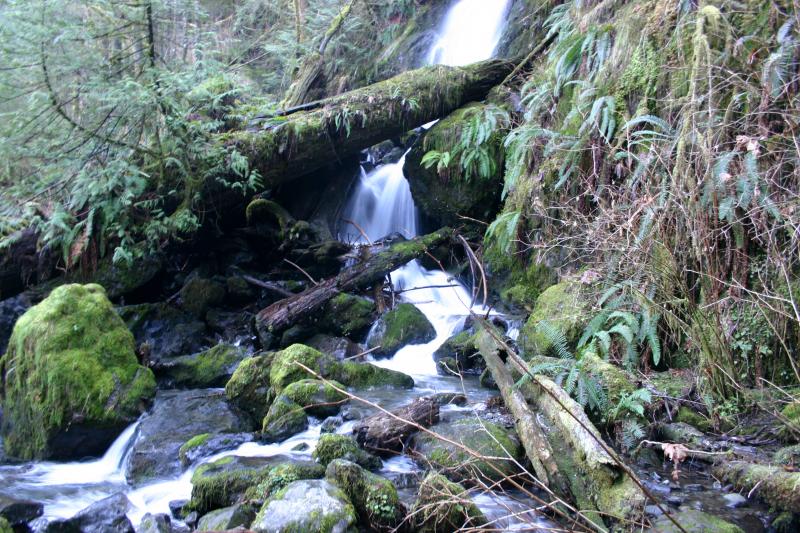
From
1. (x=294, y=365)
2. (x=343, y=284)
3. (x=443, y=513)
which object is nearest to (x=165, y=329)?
(x=343, y=284)

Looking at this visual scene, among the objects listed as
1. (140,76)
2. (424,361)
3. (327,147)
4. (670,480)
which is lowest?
(424,361)

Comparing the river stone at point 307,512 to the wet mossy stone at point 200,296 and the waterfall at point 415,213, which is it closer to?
the waterfall at point 415,213

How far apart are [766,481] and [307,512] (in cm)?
290

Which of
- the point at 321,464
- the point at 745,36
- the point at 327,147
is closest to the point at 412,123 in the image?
the point at 327,147

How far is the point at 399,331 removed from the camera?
862 cm

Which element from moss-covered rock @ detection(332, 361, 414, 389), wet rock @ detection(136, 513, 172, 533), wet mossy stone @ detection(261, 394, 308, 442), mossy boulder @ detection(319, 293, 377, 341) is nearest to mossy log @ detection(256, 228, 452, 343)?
mossy boulder @ detection(319, 293, 377, 341)

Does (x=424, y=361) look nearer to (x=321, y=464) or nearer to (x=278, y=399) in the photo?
(x=278, y=399)

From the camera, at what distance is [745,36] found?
542 centimetres

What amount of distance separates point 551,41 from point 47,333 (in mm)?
9806

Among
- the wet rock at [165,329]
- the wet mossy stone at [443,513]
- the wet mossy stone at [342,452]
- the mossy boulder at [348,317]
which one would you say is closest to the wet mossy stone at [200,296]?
the wet rock at [165,329]

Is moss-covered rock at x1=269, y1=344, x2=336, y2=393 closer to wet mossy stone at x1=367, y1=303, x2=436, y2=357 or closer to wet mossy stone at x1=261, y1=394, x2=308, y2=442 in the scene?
wet mossy stone at x1=261, y1=394, x2=308, y2=442

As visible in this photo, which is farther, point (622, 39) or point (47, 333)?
point (622, 39)

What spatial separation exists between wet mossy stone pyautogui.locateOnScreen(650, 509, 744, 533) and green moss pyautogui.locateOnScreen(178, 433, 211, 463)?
13.4 feet

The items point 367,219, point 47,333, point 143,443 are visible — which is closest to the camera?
point 143,443
